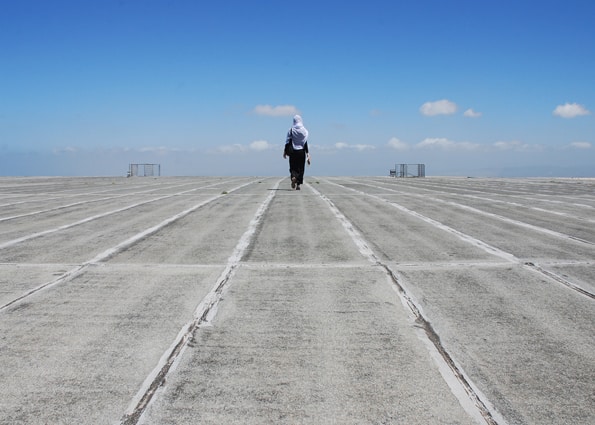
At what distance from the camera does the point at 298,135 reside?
18.2m

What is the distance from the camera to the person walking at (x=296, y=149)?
18109 millimetres

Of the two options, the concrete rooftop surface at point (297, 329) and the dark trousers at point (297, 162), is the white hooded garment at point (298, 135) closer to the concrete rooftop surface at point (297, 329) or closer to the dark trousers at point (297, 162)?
the dark trousers at point (297, 162)

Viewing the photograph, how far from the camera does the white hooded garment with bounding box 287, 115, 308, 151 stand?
18.1 metres

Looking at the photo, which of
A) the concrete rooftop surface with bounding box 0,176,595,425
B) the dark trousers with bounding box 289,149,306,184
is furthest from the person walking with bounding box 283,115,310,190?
the concrete rooftop surface with bounding box 0,176,595,425

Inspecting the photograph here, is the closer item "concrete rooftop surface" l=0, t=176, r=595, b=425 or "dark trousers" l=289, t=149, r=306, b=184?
"concrete rooftop surface" l=0, t=176, r=595, b=425

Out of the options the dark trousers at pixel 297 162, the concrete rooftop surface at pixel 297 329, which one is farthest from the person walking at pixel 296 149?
the concrete rooftop surface at pixel 297 329

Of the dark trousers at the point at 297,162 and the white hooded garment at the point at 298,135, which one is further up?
→ the white hooded garment at the point at 298,135

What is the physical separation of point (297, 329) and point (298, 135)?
15162 millimetres

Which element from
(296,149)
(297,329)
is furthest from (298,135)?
(297,329)

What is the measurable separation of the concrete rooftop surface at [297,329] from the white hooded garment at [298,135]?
37.5ft

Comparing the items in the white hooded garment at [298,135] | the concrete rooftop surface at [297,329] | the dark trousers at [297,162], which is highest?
the white hooded garment at [298,135]

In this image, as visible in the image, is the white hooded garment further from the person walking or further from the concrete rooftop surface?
the concrete rooftop surface

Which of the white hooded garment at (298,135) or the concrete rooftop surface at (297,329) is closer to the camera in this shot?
the concrete rooftop surface at (297,329)

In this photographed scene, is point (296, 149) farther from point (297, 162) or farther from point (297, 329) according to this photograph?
point (297, 329)
